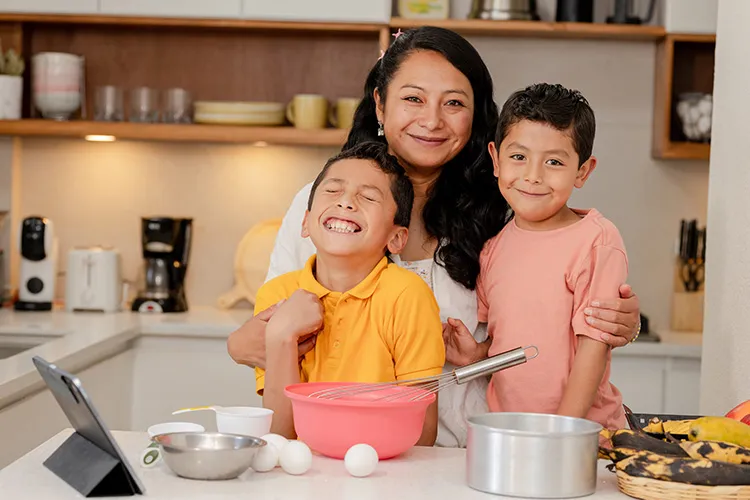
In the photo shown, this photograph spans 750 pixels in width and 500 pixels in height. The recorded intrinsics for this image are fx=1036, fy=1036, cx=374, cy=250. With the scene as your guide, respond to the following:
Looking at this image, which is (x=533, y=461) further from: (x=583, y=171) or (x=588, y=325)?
(x=583, y=171)

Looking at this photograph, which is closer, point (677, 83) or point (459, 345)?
point (459, 345)

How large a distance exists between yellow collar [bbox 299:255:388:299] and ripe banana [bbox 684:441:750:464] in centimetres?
58

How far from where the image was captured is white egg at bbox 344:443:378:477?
1231mm

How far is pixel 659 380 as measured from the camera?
3148 millimetres

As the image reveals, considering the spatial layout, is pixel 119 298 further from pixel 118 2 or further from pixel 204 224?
pixel 118 2

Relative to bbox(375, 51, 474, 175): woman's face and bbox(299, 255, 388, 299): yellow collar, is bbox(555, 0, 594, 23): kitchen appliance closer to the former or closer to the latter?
bbox(375, 51, 474, 175): woman's face

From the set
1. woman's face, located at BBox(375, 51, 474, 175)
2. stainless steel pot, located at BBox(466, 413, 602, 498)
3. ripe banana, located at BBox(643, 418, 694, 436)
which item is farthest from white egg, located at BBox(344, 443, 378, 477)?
woman's face, located at BBox(375, 51, 474, 175)

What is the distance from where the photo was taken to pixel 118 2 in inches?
132

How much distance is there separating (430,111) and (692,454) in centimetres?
84

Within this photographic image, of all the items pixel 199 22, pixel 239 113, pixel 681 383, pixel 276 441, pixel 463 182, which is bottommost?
pixel 681 383

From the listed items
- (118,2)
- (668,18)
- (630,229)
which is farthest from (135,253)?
(668,18)

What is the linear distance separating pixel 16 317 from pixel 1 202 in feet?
1.63

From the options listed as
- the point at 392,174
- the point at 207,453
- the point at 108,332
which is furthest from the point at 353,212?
the point at 108,332

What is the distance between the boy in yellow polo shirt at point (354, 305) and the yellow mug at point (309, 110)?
1.77 meters
